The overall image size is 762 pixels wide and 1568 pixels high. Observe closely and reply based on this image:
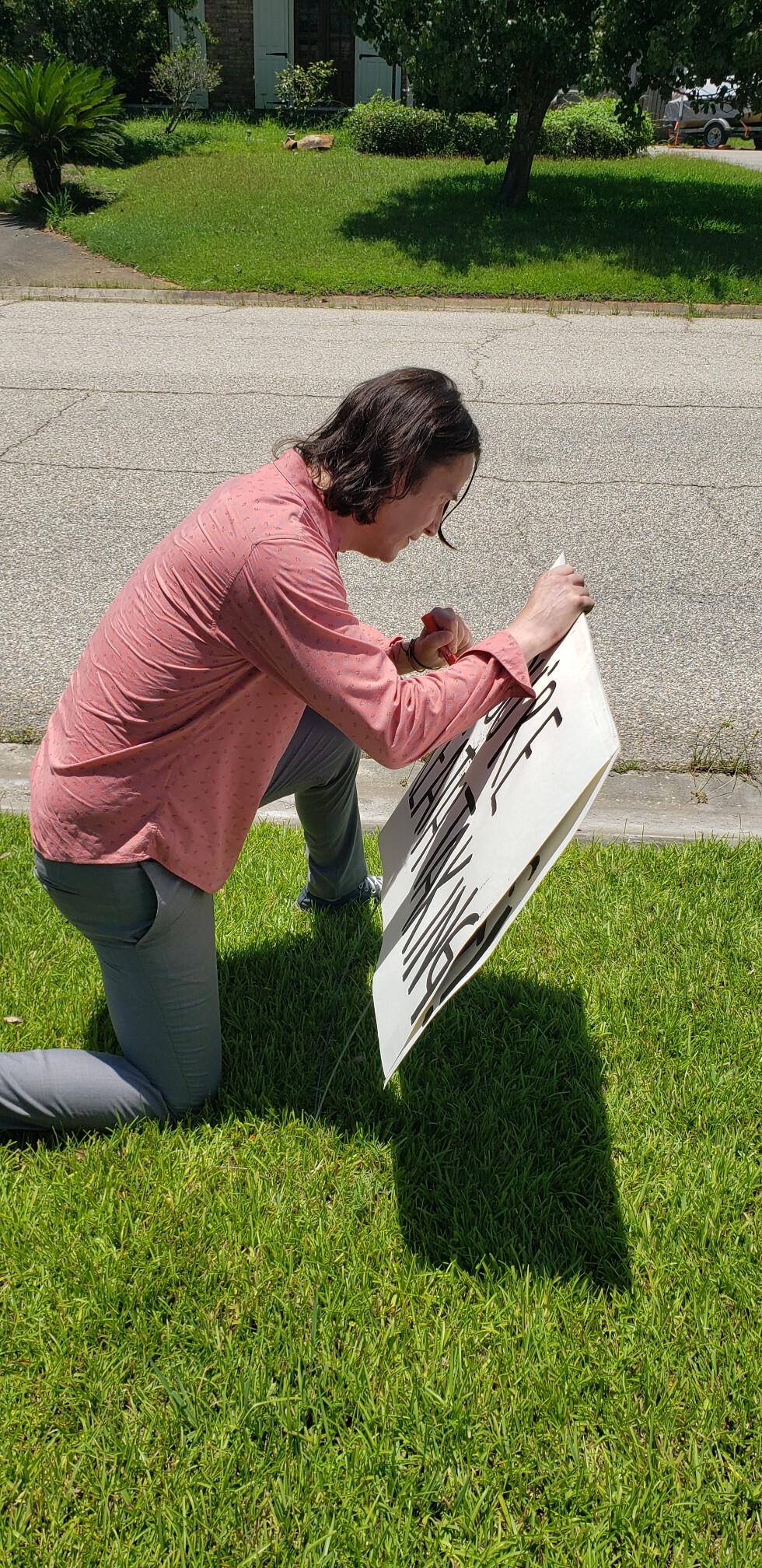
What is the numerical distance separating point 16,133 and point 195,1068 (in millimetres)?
15012

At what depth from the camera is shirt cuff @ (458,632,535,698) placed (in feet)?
6.84

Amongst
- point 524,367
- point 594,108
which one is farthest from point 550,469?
point 594,108

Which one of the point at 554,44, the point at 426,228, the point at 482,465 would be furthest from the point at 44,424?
the point at 554,44

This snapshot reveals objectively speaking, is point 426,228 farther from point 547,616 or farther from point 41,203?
point 547,616

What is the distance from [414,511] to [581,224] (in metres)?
13.7

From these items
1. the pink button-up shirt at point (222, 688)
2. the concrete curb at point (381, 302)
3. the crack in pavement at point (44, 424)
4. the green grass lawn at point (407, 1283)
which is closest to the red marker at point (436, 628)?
the pink button-up shirt at point (222, 688)

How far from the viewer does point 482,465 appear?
6723 mm

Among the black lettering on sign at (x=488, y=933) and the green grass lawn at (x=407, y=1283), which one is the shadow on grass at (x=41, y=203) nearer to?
the green grass lawn at (x=407, y=1283)

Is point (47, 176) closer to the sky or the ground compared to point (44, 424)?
closer to the sky

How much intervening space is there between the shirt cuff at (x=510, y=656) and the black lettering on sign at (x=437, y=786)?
304 millimetres

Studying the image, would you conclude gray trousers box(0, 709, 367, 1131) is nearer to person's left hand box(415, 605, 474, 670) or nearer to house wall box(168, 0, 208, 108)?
person's left hand box(415, 605, 474, 670)

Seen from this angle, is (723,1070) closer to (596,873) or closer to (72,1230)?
(596,873)

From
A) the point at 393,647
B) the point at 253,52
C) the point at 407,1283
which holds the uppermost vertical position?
the point at 253,52

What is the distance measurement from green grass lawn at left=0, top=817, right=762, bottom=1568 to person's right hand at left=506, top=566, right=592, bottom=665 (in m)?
1.02
